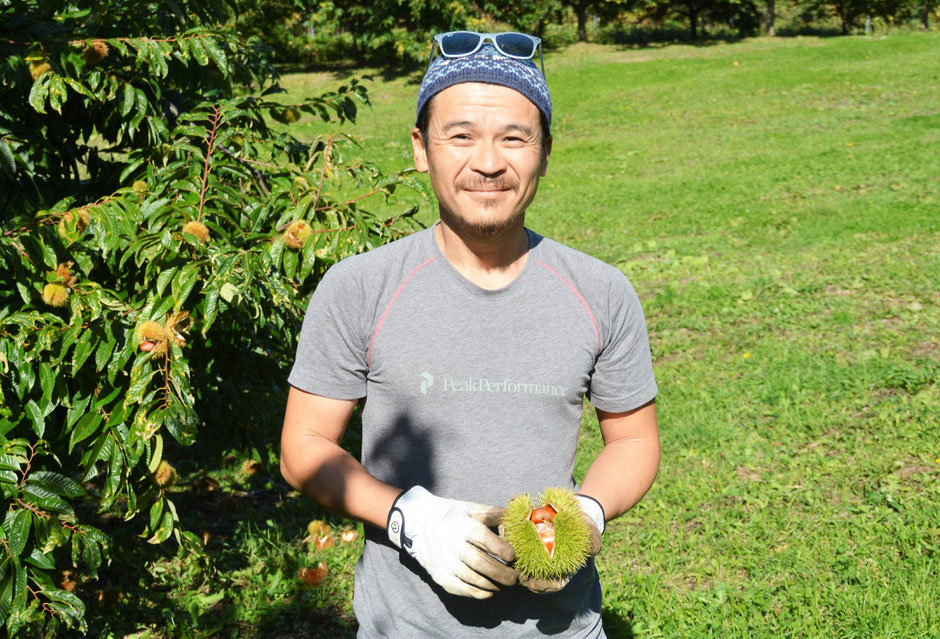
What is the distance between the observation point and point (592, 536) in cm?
157

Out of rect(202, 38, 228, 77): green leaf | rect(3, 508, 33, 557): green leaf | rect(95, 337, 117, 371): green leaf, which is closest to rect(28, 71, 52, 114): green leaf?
rect(202, 38, 228, 77): green leaf

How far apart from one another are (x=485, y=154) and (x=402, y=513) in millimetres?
716

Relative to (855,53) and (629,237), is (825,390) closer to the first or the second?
(629,237)

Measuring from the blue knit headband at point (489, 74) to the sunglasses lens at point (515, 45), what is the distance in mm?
20

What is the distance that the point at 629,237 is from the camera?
8.77 m

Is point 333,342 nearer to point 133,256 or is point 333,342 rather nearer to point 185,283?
point 185,283

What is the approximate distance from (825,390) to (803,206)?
4854mm

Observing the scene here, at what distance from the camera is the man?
5.46ft

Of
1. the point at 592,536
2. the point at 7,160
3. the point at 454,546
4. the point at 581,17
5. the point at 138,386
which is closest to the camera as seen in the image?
the point at 454,546

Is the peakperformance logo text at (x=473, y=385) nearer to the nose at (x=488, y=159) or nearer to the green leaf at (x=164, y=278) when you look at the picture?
the nose at (x=488, y=159)

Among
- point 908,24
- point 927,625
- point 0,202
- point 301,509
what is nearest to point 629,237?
point 301,509

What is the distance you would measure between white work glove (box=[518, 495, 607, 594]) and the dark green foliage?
1253mm

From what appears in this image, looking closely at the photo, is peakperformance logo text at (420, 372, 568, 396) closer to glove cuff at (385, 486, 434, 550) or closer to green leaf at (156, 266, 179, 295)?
glove cuff at (385, 486, 434, 550)

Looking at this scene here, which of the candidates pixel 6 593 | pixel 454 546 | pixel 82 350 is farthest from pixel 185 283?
pixel 454 546
